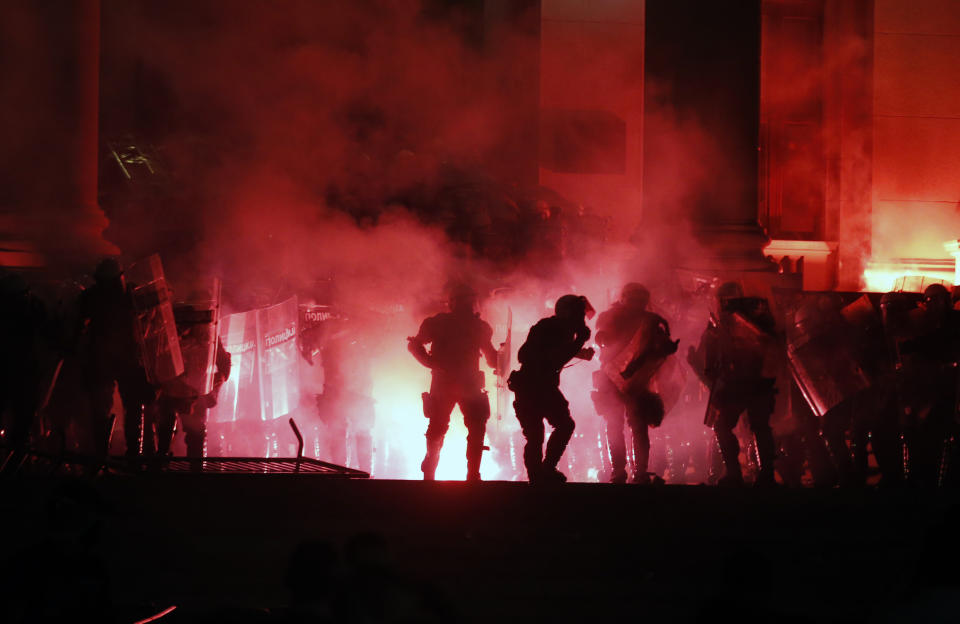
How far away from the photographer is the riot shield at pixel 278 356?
33.1 ft

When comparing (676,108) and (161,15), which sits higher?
(161,15)

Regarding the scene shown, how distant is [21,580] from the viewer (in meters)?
4.51

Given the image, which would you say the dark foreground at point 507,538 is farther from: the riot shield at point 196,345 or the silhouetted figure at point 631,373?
the riot shield at point 196,345

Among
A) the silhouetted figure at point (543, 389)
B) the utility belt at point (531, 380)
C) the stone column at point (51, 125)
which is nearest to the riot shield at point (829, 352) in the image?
the silhouetted figure at point (543, 389)

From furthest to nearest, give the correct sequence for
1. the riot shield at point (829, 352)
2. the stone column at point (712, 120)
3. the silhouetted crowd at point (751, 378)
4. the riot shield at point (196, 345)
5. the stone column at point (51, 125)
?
the stone column at point (51, 125), the stone column at point (712, 120), the riot shield at point (196, 345), the riot shield at point (829, 352), the silhouetted crowd at point (751, 378)

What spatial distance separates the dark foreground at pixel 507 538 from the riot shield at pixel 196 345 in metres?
1.94

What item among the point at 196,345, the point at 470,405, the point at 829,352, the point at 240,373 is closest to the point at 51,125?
the point at 240,373

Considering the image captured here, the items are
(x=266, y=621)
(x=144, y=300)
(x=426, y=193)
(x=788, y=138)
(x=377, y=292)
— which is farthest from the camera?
(x=788, y=138)

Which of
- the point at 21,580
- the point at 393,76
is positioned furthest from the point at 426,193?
the point at 21,580

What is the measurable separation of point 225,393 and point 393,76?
6476mm

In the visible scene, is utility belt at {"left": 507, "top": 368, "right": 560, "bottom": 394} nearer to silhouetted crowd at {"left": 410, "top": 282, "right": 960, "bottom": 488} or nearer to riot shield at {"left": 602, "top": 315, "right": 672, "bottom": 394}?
silhouetted crowd at {"left": 410, "top": 282, "right": 960, "bottom": 488}

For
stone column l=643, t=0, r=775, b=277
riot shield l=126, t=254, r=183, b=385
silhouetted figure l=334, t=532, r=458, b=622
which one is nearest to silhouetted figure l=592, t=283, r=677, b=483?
stone column l=643, t=0, r=775, b=277

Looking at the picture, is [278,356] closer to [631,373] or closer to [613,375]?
[613,375]

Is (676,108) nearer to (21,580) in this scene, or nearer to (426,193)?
(426,193)
